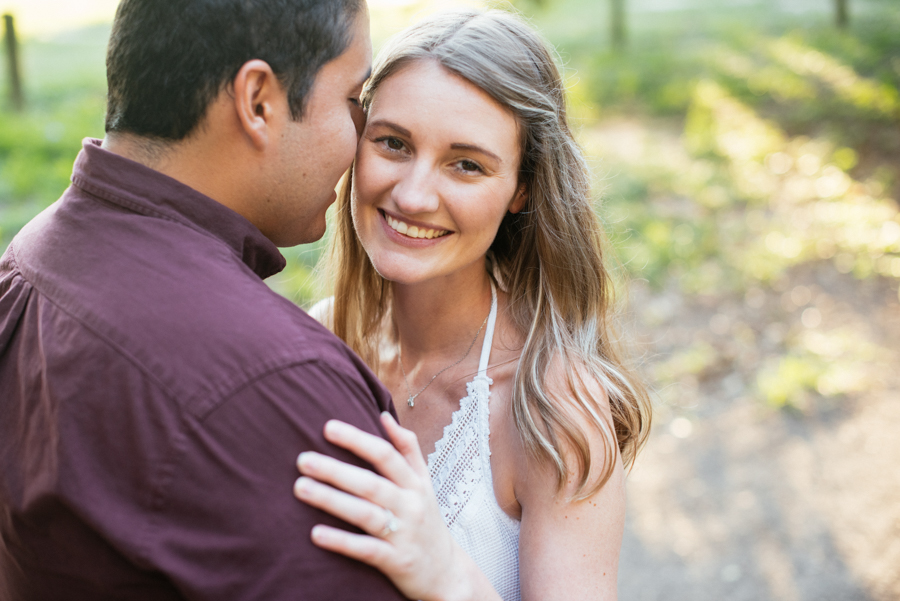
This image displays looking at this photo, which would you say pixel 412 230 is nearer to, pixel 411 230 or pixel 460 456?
pixel 411 230

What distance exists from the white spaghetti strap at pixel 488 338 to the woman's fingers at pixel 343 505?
1094mm

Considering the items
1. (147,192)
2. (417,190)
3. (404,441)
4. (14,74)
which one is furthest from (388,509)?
(14,74)

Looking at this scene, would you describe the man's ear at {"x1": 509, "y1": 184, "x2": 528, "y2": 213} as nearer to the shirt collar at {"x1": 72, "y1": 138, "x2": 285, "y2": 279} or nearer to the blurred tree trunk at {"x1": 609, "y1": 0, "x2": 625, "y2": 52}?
the shirt collar at {"x1": 72, "y1": 138, "x2": 285, "y2": 279}

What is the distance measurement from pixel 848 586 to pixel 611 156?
6152 mm

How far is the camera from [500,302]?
2.60m

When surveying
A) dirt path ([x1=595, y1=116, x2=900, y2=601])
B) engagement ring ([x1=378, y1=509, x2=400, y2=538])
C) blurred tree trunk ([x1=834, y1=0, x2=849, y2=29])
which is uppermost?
engagement ring ([x1=378, y1=509, x2=400, y2=538])

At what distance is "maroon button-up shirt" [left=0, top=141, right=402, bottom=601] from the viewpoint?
1.22 m

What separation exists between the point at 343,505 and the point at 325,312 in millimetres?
1807

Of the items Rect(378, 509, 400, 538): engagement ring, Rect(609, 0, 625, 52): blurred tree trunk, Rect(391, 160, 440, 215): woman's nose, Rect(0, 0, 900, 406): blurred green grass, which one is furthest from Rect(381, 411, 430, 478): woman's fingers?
Rect(609, 0, 625, 52): blurred tree trunk

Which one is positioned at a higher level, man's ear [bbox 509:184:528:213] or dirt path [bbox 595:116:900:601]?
man's ear [bbox 509:184:528:213]

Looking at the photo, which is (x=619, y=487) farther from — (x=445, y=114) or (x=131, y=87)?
(x=131, y=87)

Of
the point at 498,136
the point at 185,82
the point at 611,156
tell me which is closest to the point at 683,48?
the point at 611,156

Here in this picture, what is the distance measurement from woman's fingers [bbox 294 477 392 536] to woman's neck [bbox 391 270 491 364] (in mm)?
1250

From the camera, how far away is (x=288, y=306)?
4.68ft
